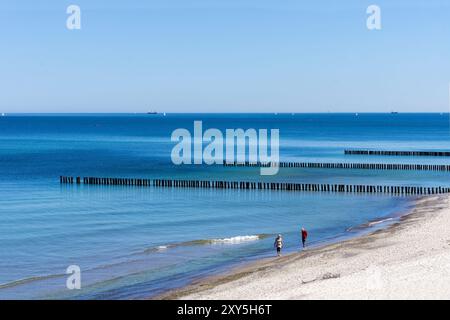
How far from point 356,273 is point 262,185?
134 ft

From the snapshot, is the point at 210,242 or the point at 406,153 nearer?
the point at 210,242

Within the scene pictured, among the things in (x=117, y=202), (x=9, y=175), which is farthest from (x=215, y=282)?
(x=9, y=175)

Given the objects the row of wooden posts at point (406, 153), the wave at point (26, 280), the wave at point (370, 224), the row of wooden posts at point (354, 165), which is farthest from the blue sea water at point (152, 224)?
the row of wooden posts at point (406, 153)

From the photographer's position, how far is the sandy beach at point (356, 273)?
21531 millimetres

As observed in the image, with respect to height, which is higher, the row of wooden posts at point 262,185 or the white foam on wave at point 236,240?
the row of wooden posts at point 262,185

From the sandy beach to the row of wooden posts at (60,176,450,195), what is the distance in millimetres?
22502

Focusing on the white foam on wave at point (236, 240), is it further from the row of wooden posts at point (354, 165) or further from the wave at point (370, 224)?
the row of wooden posts at point (354, 165)

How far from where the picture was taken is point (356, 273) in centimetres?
2528

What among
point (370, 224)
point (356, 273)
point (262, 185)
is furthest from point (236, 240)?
point (262, 185)

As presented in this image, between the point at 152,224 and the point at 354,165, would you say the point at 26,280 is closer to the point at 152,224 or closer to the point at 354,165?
the point at 152,224

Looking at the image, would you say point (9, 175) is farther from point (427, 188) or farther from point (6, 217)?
point (427, 188)

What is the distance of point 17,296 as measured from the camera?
89.6ft

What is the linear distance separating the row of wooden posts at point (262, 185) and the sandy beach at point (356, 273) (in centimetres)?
2250

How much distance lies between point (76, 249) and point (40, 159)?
226ft
